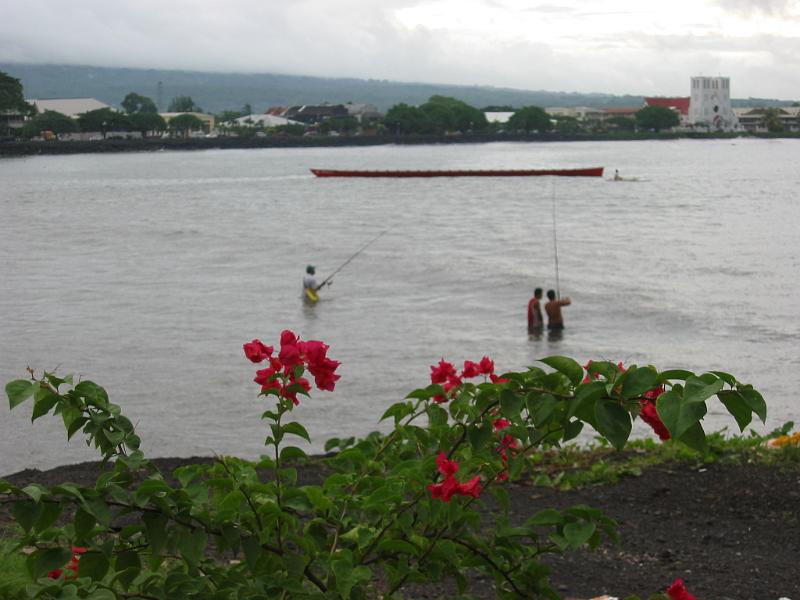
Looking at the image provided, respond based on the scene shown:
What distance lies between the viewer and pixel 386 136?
621 ft

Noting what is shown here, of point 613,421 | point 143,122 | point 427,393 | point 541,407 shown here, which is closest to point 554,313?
point 427,393

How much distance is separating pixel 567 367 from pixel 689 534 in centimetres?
436

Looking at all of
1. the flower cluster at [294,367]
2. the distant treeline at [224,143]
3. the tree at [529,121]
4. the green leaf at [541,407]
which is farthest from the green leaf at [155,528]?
the tree at [529,121]

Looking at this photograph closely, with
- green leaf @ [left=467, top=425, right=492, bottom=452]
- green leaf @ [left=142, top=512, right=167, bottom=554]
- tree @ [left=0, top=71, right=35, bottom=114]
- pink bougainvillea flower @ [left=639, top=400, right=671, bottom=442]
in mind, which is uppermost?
tree @ [left=0, top=71, right=35, bottom=114]

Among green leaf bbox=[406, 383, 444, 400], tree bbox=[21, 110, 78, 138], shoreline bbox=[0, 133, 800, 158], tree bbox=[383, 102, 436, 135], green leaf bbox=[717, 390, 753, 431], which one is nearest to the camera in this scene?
green leaf bbox=[717, 390, 753, 431]

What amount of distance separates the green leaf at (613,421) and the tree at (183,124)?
191 m

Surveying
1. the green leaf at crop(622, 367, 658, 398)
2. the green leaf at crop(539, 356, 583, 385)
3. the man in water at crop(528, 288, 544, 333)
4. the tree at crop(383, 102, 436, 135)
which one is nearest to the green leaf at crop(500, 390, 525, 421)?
the green leaf at crop(539, 356, 583, 385)

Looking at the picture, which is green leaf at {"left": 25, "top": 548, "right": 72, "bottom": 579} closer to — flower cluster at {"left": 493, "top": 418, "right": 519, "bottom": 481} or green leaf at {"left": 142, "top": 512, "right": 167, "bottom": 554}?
green leaf at {"left": 142, "top": 512, "right": 167, "bottom": 554}

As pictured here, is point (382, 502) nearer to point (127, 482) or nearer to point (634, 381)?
point (127, 482)

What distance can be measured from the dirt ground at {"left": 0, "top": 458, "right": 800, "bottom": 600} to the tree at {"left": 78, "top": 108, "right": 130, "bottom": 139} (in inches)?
6491

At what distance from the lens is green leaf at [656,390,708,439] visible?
2434 mm

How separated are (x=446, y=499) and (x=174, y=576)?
0.84 meters

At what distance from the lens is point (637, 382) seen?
264cm

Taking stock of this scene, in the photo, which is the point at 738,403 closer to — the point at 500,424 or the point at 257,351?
the point at 500,424
